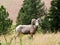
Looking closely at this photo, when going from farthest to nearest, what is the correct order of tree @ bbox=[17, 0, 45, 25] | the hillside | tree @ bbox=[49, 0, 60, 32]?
the hillside < tree @ bbox=[17, 0, 45, 25] < tree @ bbox=[49, 0, 60, 32]

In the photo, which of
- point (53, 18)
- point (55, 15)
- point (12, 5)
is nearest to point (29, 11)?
point (53, 18)

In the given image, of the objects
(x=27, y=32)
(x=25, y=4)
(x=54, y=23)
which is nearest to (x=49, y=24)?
(x=54, y=23)

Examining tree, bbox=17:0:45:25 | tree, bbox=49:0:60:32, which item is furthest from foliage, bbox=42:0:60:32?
tree, bbox=17:0:45:25

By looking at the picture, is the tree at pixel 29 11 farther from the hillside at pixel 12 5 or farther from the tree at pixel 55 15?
the hillside at pixel 12 5

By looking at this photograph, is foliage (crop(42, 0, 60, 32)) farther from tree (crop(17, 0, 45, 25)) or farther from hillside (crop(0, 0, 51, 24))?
hillside (crop(0, 0, 51, 24))

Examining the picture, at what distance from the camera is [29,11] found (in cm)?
2967

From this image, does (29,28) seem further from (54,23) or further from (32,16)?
(32,16)

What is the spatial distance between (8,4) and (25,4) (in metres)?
44.7

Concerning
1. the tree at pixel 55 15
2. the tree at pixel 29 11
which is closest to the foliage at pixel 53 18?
the tree at pixel 55 15

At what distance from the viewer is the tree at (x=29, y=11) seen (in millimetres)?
28703

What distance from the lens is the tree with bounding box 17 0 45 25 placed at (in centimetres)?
2870

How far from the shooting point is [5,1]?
76750 millimetres

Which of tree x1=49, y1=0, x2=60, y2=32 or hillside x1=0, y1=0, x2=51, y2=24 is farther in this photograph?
hillside x1=0, y1=0, x2=51, y2=24

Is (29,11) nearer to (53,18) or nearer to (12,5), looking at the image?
(53,18)
